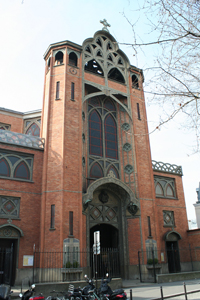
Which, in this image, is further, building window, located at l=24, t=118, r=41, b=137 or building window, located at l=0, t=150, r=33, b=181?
building window, located at l=24, t=118, r=41, b=137

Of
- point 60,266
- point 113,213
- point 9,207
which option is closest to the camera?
point 60,266

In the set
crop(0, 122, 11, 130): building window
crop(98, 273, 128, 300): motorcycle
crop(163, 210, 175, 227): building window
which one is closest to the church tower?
crop(163, 210, 175, 227): building window

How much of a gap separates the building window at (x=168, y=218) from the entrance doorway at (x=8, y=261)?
13206 mm

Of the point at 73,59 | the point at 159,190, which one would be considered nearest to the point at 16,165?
the point at 73,59

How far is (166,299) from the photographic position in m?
12.3

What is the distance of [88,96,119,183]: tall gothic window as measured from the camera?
22.1m

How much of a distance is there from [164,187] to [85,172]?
886 centimetres

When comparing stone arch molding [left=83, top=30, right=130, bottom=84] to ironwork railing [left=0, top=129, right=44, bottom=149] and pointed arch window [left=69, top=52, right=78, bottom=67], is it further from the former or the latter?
ironwork railing [left=0, top=129, right=44, bottom=149]

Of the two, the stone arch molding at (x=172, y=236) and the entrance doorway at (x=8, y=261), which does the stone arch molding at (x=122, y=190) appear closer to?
the stone arch molding at (x=172, y=236)

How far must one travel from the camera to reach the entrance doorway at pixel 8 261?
1670cm

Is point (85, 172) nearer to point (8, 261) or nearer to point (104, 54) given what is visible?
point (8, 261)

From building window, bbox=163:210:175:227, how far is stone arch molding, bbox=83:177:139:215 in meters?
5.25

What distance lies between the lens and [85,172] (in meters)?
21.2

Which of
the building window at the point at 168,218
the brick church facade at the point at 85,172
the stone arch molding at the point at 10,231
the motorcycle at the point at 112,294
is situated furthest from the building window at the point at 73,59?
the motorcycle at the point at 112,294
